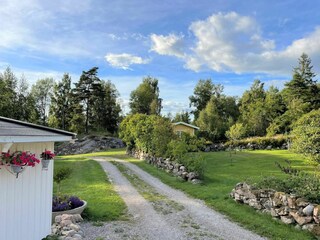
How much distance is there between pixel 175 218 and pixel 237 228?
212 cm

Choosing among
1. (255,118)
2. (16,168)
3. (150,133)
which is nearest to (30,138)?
(16,168)

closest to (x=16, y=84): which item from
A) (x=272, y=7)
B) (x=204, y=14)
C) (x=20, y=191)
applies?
(x=204, y=14)

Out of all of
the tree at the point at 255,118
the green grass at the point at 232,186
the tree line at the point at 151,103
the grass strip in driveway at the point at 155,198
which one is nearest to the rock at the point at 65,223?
the grass strip in driveway at the point at 155,198

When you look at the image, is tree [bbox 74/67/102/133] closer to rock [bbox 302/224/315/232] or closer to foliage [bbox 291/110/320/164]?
foliage [bbox 291/110/320/164]

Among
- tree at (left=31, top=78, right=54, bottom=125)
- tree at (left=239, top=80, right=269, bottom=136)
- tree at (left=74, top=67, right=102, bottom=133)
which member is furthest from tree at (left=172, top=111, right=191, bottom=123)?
tree at (left=31, top=78, right=54, bottom=125)

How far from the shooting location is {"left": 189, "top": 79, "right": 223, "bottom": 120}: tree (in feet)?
216

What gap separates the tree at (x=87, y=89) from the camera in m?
56.1

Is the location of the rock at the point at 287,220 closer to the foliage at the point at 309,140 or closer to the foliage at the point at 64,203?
the foliage at the point at 309,140

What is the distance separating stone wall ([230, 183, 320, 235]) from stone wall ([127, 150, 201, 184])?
16.7 feet

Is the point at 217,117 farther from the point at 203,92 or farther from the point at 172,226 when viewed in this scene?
the point at 172,226

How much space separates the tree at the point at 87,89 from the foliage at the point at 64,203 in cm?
4756

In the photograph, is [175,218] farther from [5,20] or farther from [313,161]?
[5,20]

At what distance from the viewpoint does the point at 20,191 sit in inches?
230

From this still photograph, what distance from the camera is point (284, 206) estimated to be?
30.5 ft
